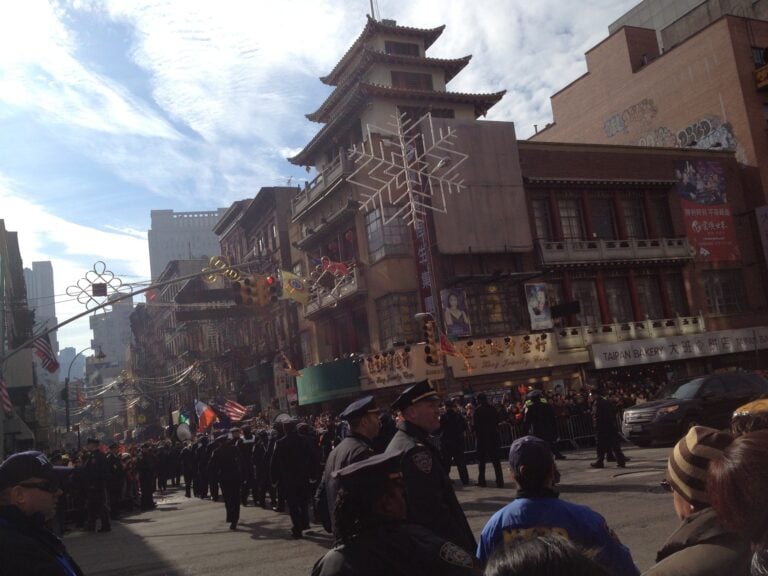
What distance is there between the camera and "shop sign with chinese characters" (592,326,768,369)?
34.9 meters

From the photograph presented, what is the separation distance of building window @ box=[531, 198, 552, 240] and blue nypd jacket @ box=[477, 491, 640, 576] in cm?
3387

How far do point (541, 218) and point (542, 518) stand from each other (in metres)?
34.6

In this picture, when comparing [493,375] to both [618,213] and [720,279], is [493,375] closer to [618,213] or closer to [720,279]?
[618,213]

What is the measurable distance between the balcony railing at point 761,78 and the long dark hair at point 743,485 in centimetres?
4721

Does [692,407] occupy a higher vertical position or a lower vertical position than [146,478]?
higher

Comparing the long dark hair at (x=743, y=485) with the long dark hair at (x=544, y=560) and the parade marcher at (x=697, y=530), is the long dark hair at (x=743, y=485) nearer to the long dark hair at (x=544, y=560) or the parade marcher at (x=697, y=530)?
the parade marcher at (x=697, y=530)

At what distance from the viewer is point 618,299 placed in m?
37.9

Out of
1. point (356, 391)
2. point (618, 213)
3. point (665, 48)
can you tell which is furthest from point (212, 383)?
point (665, 48)

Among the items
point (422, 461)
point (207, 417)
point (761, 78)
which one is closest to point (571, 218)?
point (761, 78)

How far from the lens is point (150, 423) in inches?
Answer: 3310

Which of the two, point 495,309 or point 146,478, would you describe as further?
point 495,309

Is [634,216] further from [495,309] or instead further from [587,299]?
[495,309]

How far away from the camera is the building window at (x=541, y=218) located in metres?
36.5

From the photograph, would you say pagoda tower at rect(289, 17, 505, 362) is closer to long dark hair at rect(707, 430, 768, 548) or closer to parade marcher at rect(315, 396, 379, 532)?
parade marcher at rect(315, 396, 379, 532)
